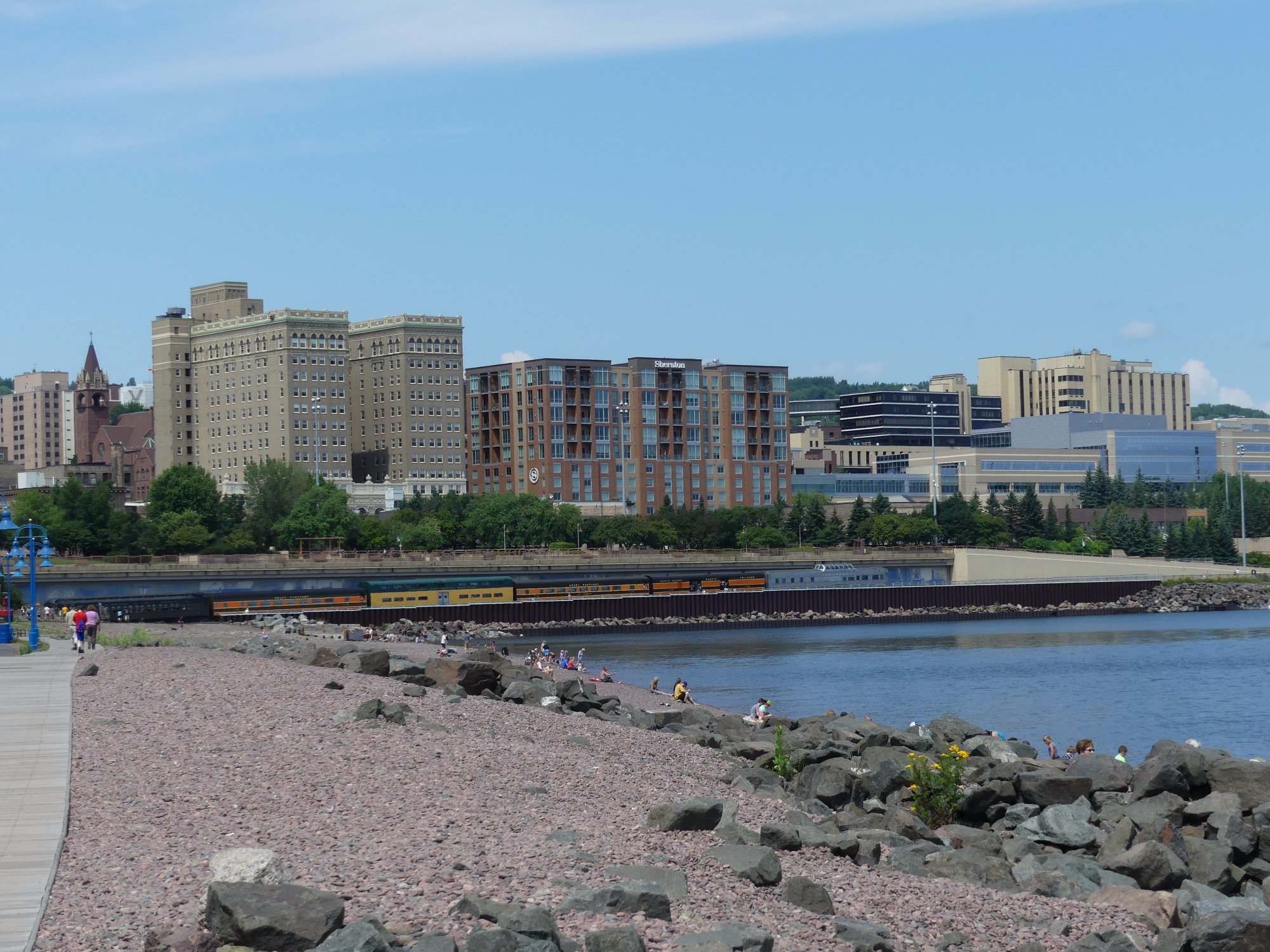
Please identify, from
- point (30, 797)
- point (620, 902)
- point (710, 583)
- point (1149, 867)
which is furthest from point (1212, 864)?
point (710, 583)

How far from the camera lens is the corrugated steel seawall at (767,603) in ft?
384

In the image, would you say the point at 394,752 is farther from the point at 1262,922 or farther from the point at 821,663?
the point at 821,663

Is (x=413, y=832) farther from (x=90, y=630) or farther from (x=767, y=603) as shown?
(x=767, y=603)

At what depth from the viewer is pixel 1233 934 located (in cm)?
1543

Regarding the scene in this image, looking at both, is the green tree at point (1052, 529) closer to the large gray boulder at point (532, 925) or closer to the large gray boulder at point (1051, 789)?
the large gray boulder at point (1051, 789)

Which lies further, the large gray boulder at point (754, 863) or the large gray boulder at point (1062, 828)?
the large gray boulder at point (1062, 828)

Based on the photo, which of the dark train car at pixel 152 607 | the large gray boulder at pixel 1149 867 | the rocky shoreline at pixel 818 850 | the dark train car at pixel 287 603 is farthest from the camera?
the dark train car at pixel 287 603

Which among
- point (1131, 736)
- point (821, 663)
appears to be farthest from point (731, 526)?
point (1131, 736)

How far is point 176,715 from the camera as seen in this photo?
26453 millimetres

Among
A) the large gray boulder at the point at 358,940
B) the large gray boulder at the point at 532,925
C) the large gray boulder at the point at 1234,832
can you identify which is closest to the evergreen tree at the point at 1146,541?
the large gray boulder at the point at 1234,832

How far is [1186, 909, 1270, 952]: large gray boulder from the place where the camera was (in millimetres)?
15414

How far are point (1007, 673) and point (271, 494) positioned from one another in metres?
121

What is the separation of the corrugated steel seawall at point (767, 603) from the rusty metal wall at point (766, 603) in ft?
0.19

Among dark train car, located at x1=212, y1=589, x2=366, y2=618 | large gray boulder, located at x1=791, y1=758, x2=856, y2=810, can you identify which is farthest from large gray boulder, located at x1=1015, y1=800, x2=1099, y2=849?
dark train car, located at x1=212, y1=589, x2=366, y2=618
